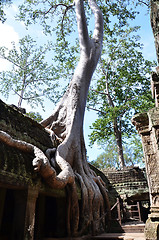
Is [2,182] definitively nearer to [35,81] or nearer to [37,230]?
[37,230]

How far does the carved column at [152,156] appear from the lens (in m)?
2.18

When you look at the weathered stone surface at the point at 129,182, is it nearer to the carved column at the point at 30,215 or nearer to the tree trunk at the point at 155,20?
the carved column at the point at 30,215

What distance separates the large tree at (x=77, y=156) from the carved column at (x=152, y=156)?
1.80 m

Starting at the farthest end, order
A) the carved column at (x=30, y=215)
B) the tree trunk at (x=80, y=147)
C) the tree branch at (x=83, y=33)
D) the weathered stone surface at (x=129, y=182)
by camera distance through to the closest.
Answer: the tree branch at (x=83, y=33) < the weathered stone surface at (x=129, y=182) < the tree trunk at (x=80, y=147) < the carved column at (x=30, y=215)

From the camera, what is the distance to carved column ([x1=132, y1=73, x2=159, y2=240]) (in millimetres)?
2176

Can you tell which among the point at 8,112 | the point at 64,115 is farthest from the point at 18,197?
the point at 64,115

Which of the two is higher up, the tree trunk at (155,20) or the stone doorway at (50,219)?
the tree trunk at (155,20)

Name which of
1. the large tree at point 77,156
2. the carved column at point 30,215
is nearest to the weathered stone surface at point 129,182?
the large tree at point 77,156

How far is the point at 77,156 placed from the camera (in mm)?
5629

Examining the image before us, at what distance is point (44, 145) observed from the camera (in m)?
5.12

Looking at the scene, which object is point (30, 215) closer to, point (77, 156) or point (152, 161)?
point (152, 161)

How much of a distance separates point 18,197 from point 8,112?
1801 mm

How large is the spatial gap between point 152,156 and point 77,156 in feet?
10.6

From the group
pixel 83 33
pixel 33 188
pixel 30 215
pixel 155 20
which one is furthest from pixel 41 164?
pixel 83 33
